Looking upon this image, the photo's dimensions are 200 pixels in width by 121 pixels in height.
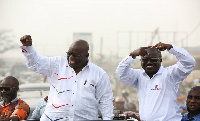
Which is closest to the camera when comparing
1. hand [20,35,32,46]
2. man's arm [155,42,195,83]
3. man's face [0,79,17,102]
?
hand [20,35,32,46]

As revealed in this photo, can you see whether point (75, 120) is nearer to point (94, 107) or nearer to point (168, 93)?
point (94, 107)

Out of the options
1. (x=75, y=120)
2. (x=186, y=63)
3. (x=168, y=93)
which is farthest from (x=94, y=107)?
(x=186, y=63)

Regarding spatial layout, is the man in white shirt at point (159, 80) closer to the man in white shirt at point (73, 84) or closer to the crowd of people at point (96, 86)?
the crowd of people at point (96, 86)

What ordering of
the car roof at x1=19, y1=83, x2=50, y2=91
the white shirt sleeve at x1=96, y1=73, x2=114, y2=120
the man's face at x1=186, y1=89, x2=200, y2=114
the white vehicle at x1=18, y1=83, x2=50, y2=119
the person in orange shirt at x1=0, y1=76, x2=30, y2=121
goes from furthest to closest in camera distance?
the car roof at x1=19, y1=83, x2=50, y2=91 → the white vehicle at x1=18, y1=83, x2=50, y2=119 → the person in orange shirt at x1=0, y1=76, x2=30, y2=121 → the man's face at x1=186, y1=89, x2=200, y2=114 → the white shirt sleeve at x1=96, y1=73, x2=114, y2=120

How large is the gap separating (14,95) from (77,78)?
126cm

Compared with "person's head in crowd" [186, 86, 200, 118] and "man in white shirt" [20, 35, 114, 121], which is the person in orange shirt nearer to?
"man in white shirt" [20, 35, 114, 121]

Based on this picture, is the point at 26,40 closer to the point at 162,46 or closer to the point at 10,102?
the point at 10,102

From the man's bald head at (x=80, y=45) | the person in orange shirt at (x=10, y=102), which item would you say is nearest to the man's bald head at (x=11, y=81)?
the person in orange shirt at (x=10, y=102)

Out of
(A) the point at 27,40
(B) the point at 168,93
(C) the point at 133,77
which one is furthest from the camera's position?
(C) the point at 133,77

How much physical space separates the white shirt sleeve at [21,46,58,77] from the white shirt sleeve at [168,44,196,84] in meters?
1.39

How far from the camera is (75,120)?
356 centimetres

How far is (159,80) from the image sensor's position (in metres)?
4.03

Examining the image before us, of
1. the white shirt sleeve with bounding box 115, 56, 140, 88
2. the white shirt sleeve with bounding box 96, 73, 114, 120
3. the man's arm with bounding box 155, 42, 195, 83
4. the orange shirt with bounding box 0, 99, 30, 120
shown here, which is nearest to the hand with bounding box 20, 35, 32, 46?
the white shirt sleeve with bounding box 96, 73, 114, 120

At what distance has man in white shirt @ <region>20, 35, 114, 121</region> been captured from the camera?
139 inches
